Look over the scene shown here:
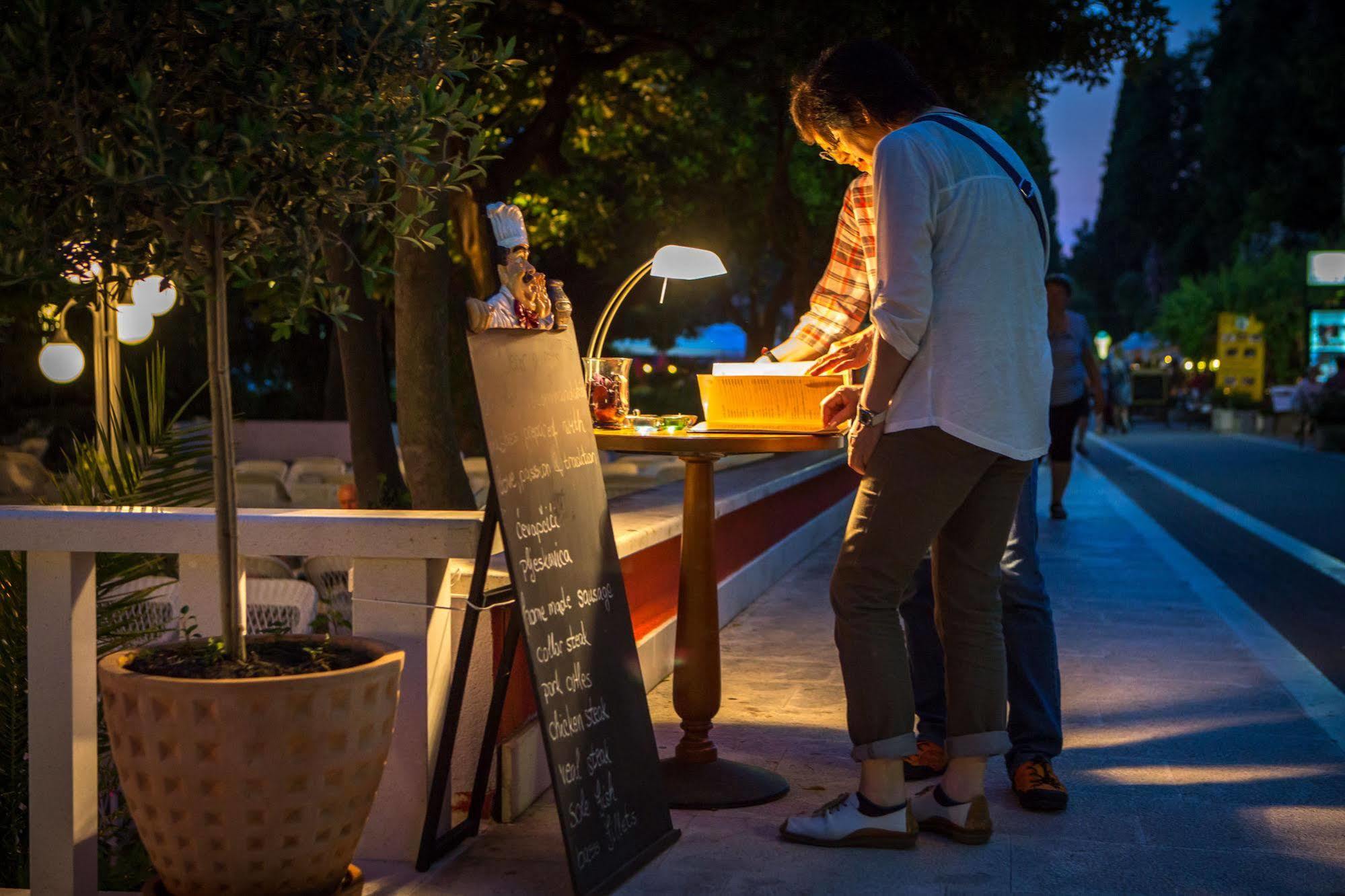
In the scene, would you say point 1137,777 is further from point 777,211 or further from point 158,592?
point 777,211

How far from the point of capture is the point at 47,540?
134 inches

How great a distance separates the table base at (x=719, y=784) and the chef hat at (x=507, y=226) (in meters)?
1.59

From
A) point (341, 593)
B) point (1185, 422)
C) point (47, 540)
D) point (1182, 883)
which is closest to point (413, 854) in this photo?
point (47, 540)

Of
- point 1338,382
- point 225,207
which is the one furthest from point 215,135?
point 1338,382

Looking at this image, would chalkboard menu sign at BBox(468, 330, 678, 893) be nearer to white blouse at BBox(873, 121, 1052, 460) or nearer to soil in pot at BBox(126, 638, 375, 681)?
soil in pot at BBox(126, 638, 375, 681)

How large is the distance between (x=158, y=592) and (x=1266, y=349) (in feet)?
Result: 147

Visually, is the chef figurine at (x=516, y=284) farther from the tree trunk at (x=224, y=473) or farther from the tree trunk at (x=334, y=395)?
the tree trunk at (x=334, y=395)

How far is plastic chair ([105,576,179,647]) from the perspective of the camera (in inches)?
166

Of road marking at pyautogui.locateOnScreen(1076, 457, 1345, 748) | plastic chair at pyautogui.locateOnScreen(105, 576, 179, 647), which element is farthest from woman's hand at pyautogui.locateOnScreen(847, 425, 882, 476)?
road marking at pyautogui.locateOnScreen(1076, 457, 1345, 748)

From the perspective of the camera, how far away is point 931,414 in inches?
138

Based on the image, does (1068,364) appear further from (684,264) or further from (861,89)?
(861,89)

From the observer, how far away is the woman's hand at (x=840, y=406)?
3844 mm

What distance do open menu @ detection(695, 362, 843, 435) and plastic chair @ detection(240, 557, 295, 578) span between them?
3516mm

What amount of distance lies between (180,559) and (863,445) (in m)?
1.86
